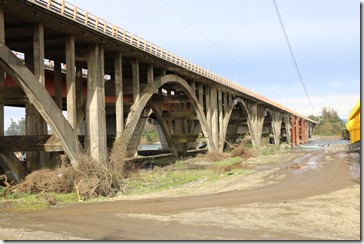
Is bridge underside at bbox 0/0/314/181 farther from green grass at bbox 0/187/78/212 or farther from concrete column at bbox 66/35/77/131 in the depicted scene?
green grass at bbox 0/187/78/212

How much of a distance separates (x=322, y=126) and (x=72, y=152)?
15252cm

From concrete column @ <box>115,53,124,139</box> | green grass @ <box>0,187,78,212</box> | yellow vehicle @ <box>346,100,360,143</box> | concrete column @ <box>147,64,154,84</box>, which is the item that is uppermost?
concrete column @ <box>147,64,154,84</box>

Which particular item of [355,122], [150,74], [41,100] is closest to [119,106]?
[150,74]

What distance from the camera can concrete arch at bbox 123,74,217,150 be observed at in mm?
24473

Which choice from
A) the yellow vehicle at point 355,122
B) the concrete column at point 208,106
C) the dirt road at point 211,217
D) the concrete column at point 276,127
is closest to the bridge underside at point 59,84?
the dirt road at point 211,217

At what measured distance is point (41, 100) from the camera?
660 inches

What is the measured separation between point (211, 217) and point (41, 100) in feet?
31.9

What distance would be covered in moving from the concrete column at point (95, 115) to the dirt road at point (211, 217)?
17.5ft

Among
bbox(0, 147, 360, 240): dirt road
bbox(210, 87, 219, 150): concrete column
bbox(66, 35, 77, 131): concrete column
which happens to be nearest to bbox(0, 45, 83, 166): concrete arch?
bbox(66, 35, 77, 131): concrete column

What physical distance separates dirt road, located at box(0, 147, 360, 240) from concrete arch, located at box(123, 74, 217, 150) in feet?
25.7

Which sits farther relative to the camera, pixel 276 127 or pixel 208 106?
pixel 276 127

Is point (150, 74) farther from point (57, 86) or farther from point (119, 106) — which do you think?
point (57, 86)

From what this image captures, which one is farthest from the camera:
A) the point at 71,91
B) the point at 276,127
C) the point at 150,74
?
the point at 276,127

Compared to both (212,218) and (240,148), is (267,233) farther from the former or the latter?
(240,148)
